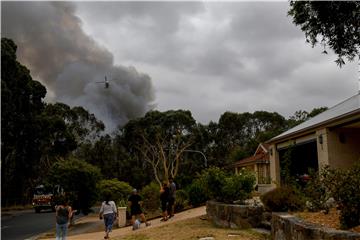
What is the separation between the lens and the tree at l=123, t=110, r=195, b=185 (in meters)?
55.8

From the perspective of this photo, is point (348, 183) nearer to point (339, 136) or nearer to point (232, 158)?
point (339, 136)

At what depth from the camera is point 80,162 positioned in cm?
2414

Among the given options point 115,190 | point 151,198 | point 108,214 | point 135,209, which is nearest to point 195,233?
point 108,214

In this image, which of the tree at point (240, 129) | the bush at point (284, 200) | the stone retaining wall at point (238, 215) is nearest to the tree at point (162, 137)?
the tree at point (240, 129)

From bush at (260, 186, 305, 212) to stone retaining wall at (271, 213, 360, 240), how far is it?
3.74 feet

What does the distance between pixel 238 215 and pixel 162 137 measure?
4296cm

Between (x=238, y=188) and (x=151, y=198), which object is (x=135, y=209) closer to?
(x=238, y=188)

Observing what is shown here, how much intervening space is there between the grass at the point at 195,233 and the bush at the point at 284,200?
2.68 ft

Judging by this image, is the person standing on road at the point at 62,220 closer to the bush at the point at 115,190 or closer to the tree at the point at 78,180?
the tree at the point at 78,180

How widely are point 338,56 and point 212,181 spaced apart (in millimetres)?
5859

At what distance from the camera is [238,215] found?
43.7 feet

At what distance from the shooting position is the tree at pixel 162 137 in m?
55.8

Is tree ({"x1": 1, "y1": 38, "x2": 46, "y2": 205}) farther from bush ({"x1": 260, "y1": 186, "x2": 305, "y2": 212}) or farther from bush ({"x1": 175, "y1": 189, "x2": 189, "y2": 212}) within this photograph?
bush ({"x1": 260, "y1": 186, "x2": 305, "y2": 212})

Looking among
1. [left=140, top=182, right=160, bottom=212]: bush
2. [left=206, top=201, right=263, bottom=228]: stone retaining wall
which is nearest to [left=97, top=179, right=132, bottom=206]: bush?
[left=140, top=182, right=160, bottom=212]: bush
